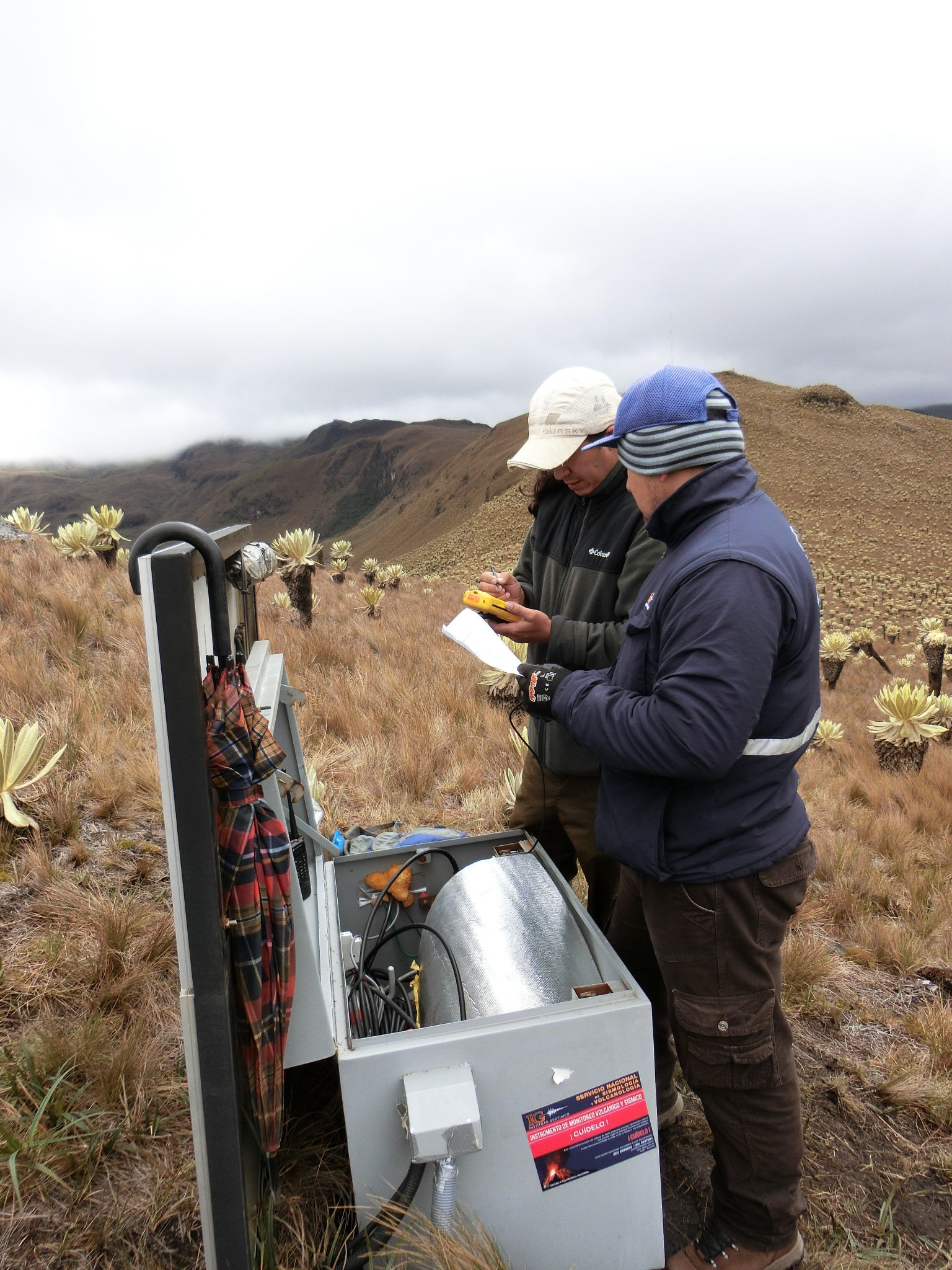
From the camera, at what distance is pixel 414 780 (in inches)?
182

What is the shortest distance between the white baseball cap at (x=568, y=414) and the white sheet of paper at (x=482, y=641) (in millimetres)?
497

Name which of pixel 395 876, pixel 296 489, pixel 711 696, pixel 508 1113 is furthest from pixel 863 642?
pixel 296 489

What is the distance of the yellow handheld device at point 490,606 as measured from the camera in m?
2.28

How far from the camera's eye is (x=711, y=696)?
142 centimetres

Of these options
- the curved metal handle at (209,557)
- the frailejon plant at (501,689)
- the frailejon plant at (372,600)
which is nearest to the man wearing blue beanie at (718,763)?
the curved metal handle at (209,557)

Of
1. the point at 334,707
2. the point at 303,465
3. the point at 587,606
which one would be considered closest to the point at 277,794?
the point at 587,606

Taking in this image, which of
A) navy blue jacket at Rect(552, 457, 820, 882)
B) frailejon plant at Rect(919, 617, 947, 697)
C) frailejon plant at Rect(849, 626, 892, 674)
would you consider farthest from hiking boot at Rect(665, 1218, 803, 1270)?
frailejon plant at Rect(849, 626, 892, 674)

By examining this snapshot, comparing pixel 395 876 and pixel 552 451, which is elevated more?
pixel 552 451

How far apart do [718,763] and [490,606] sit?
988mm

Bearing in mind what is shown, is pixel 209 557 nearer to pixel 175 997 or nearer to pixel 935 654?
pixel 175 997

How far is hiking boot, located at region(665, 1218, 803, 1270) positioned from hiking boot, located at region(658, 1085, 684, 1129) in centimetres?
43

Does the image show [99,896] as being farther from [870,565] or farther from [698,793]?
[870,565]

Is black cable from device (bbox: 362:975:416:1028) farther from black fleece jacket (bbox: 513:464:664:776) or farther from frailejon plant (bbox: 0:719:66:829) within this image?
frailejon plant (bbox: 0:719:66:829)

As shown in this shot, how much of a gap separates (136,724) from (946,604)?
1399 inches
